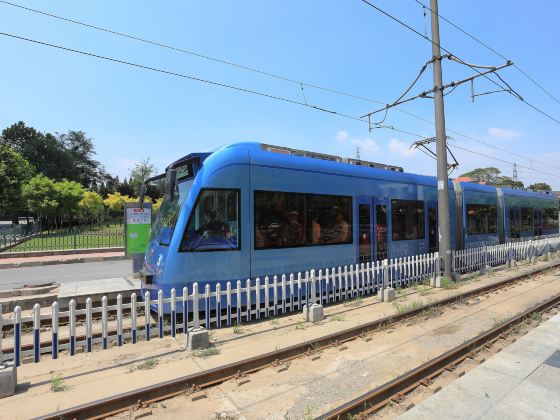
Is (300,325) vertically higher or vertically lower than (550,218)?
lower

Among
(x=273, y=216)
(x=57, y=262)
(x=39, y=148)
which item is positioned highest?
(x=39, y=148)

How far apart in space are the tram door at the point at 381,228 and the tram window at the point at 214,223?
14.4ft

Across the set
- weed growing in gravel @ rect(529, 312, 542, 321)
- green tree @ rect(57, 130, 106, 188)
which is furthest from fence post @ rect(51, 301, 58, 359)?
green tree @ rect(57, 130, 106, 188)

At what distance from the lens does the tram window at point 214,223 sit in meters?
6.32

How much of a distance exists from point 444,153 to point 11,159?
33060 mm

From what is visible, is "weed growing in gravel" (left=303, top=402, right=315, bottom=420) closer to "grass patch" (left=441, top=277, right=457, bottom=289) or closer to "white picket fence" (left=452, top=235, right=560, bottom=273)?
"grass patch" (left=441, top=277, right=457, bottom=289)

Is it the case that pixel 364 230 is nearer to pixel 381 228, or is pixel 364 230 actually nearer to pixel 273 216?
pixel 381 228

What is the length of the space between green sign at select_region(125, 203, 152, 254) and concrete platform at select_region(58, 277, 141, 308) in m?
1.18

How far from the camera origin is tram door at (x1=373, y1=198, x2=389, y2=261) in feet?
31.3

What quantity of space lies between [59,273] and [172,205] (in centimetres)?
941

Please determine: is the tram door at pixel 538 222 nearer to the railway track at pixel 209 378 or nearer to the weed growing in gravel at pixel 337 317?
the railway track at pixel 209 378

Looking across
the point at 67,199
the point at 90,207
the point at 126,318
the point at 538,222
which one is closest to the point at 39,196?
the point at 67,199

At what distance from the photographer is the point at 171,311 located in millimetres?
5785

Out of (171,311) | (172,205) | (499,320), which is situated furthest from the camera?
(499,320)
